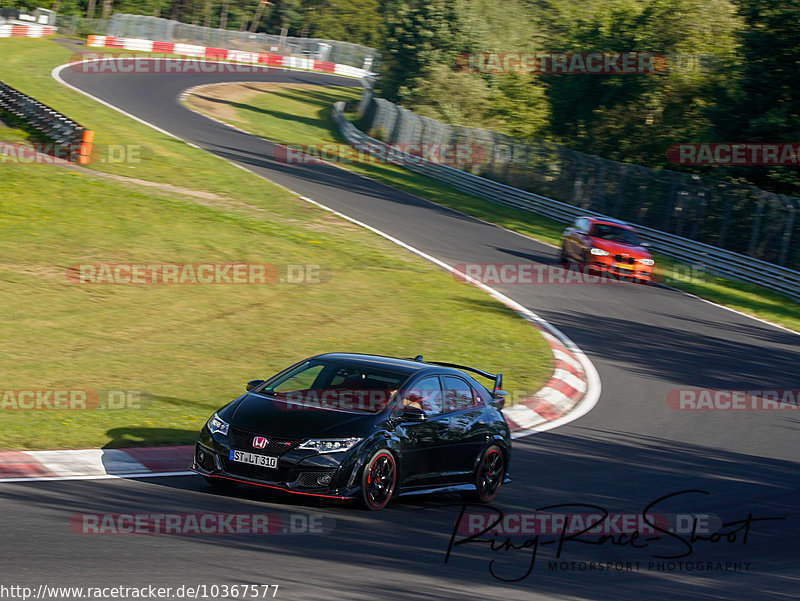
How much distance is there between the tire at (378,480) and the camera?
8.80 meters

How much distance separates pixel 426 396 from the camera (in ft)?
32.2

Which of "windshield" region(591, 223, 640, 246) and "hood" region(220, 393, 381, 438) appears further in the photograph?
"windshield" region(591, 223, 640, 246)

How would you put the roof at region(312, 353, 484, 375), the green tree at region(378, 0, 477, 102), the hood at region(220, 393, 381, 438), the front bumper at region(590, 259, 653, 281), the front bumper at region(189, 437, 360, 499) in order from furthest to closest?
the green tree at region(378, 0, 477, 102) → the front bumper at region(590, 259, 653, 281) → the roof at region(312, 353, 484, 375) → the hood at region(220, 393, 381, 438) → the front bumper at region(189, 437, 360, 499)

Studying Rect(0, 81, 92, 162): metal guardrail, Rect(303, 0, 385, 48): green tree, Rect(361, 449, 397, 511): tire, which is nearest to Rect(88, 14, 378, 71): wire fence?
Rect(303, 0, 385, 48): green tree

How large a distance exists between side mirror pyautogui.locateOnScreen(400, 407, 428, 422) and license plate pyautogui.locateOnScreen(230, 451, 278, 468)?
1308 mm

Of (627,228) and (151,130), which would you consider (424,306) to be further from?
(151,130)

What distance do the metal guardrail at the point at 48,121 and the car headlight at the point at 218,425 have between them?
25.1 metres

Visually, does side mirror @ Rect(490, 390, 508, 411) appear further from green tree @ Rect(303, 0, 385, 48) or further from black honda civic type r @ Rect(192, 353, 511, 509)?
green tree @ Rect(303, 0, 385, 48)

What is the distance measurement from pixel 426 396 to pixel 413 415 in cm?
55

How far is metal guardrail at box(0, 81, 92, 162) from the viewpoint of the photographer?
3228cm

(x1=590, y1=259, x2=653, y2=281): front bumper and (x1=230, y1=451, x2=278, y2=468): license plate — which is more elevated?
(x1=230, y1=451, x2=278, y2=468): license plate

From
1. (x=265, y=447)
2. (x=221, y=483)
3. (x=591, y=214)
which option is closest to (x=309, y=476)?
(x=265, y=447)

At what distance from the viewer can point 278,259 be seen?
78.6 feet

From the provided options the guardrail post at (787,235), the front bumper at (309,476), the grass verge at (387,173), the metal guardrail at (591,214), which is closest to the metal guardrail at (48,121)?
the grass verge at (387,173)
